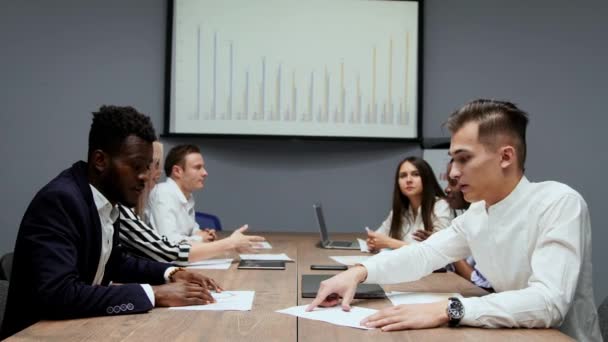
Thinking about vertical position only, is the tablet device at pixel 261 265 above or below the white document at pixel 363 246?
above

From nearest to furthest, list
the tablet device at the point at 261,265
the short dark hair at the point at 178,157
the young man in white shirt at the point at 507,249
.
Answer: the young man in white shirt at the point at 507,249
the tablet device at the point at 261,265
the short dark hair at the point at 178,157

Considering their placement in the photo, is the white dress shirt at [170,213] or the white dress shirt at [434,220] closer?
the white dress shirt at [170,213]

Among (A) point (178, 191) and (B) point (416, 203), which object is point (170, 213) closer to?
(A) point (178, 191)

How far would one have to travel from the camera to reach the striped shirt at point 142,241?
2.28 m

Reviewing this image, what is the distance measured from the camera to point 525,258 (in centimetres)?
156

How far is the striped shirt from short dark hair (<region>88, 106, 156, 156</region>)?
65 cm

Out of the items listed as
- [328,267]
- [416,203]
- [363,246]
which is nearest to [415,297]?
[328,267]

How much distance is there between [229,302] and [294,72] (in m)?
2.98

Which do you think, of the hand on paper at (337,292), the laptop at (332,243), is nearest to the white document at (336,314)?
the hand on paper at (337,292)

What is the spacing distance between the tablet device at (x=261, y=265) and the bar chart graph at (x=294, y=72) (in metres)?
2.03

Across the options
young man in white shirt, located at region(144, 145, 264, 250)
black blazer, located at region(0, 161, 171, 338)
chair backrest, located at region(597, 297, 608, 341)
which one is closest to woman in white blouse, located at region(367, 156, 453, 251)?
young man in white shirt, located at region(144, 145, 264, 250)

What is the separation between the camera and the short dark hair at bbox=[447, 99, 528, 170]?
1.60m

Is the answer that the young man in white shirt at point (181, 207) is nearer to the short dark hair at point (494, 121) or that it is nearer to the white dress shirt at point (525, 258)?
the white dress shirt at point (525, 258)

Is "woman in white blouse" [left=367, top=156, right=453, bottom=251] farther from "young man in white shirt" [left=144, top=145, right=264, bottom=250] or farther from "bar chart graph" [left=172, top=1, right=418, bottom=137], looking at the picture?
"young man in white shirt" [left=144, top=145, right=264, bottom=250]
